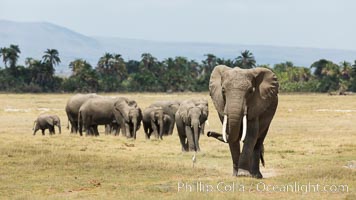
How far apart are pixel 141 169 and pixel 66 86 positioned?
121422 mm

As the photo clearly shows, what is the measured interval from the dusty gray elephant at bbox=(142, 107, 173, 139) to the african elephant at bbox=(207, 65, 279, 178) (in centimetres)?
2149

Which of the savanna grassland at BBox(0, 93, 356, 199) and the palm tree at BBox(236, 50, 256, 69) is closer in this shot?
the savanna grassland at BBox(0, 93, 356, 199)

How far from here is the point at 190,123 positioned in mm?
31156

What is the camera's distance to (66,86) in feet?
470

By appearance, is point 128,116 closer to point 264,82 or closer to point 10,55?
point 264,82

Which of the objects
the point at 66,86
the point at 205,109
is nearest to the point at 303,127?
the point at 205,109

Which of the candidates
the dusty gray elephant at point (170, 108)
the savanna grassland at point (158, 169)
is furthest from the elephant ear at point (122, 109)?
the dusty gray elephant at point (170, 108)

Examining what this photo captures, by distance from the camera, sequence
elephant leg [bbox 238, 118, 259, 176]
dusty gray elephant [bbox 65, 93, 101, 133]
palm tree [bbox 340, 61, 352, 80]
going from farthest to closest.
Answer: palm tree [bbox 340, 61, 352, 80]
dusty gray elephant [bbox 65, 93, 101, 133]
elephant leg [bbox 238, 118, 259, 176]

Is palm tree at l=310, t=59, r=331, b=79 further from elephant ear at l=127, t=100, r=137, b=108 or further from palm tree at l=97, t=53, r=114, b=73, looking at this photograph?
elephant ear at l=127, t=100, r=137, b=108

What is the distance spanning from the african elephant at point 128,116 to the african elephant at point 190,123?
8.31 meters

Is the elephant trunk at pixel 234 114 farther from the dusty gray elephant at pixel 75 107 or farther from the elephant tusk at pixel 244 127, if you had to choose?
the dusty gray elephant at pixel 75 107

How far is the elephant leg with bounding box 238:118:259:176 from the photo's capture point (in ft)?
62.0

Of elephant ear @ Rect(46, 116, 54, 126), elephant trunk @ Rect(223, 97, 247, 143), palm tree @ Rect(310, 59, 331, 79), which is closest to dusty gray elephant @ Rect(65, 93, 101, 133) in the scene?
elephant ear @ Rect(46, 116, 54, 126)

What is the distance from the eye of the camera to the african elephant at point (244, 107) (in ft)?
59.9
